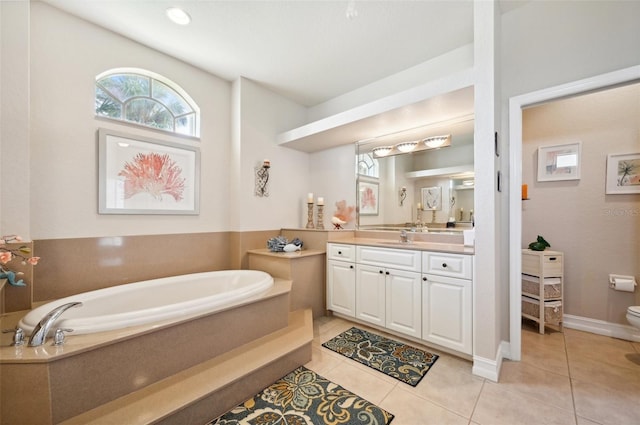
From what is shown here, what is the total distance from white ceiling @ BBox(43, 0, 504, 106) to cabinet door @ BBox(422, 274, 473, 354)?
2160 millimetres

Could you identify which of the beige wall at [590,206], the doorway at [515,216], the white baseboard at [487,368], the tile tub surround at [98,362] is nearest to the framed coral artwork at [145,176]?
the tile tub surround at [98,362]

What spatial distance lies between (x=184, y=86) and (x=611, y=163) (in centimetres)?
450

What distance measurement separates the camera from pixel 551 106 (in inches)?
111

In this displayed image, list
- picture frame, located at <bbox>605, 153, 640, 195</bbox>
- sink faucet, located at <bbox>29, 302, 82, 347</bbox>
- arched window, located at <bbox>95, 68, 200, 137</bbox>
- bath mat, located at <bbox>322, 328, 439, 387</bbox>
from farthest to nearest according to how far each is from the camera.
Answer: picture frame, located at <bbox>605, 153, 640, 195</bbox>
arched window, located at <bbox>95, 68, 200, 137</bbox>
bath mat, located at <bbox>322, 328, 439, 387</bbox>
sink faucet, located at <bbox>29, 302, 82, 347</bbox>

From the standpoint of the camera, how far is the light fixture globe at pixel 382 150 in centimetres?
307

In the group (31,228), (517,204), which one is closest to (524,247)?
(517,204)

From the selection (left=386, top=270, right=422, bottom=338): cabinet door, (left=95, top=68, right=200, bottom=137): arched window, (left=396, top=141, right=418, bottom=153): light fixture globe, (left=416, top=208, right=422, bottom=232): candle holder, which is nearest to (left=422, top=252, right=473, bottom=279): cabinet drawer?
(left=386, top=270, right=422, bottom=338): cabinet door

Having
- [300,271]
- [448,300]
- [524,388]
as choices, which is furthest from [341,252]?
[524,388]

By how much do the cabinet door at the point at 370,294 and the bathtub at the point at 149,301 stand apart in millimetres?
967

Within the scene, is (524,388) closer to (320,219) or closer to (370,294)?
(370,294)

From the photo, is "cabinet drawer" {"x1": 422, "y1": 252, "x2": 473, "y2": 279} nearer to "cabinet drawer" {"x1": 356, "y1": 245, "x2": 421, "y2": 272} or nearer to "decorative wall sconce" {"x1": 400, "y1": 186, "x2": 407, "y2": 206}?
"cabinet drawer" {"x1": 356, "y1": 245, "x2": 421, "y2": 272}

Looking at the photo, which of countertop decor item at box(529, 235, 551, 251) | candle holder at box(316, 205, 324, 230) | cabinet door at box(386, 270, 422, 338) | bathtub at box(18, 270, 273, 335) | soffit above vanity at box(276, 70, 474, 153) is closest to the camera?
bathtub at box(18, 270, 273, 335)

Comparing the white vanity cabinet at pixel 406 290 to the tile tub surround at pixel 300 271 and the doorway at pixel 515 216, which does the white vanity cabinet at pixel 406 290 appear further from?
the doorway at pixel 515 216

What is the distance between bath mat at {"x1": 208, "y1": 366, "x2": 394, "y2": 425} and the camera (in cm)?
145
